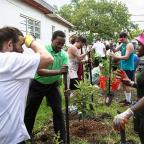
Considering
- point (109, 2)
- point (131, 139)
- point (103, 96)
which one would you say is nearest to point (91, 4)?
point (109, 2)

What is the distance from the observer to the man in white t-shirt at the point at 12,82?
10.2ft

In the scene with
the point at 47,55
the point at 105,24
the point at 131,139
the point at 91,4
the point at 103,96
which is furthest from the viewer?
the point at 91,4

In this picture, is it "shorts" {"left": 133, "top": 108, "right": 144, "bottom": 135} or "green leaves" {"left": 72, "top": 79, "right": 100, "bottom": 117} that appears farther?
"green leaves" {"left": 72, "top": 79, "right": 100, "bottom": 117}

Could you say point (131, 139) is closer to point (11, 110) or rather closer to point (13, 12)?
point (11, 110)

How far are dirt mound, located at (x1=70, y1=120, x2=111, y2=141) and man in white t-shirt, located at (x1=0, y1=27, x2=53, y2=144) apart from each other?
3.82 meters

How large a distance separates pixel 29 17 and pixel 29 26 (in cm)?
43

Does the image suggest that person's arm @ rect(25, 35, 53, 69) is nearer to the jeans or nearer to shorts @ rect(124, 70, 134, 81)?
the jeans

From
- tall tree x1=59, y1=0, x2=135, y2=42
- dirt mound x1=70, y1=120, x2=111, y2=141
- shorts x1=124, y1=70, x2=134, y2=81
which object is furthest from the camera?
tall tree x1=59, y1=0, x2=135, y2=42

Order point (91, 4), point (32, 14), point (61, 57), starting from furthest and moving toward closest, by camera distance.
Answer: point (91, 4), point (32, 14), point (61, 57)

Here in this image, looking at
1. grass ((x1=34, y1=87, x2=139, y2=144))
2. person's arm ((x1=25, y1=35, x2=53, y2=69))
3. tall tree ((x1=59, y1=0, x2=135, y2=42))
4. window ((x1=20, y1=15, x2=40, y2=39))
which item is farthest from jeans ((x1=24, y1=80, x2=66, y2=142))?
tall tree ((x1=59, y1=0, x2=135, y2=42))

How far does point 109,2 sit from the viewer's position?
6438 cm

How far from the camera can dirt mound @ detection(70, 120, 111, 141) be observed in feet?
23.3

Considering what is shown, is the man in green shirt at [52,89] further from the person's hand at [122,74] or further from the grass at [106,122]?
the person's hand at [122,74]

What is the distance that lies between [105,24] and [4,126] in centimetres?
5696
